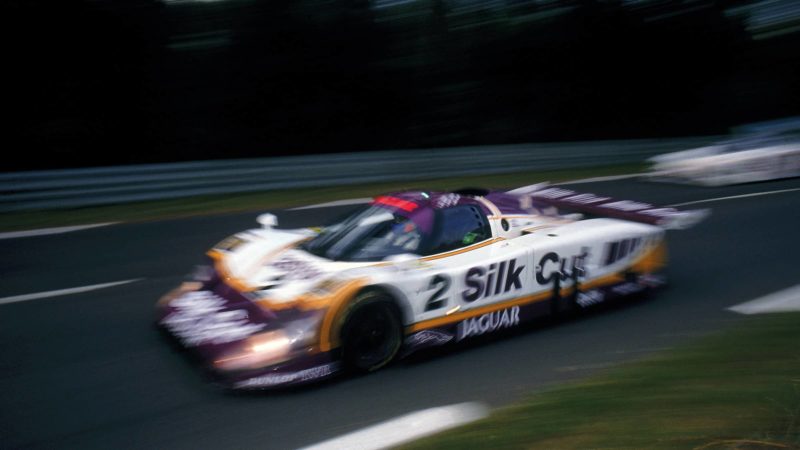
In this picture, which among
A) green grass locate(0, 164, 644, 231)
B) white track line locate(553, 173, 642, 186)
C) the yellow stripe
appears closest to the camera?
the yellow stripe

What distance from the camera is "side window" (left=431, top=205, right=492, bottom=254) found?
5.91m

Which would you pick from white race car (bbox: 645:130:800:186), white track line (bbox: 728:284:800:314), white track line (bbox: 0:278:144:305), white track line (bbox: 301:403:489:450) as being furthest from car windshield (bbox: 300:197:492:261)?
white race car (bbox: 645:130:800:186)

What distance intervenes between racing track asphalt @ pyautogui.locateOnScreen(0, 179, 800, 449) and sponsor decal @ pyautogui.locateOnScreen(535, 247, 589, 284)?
1.40 feet

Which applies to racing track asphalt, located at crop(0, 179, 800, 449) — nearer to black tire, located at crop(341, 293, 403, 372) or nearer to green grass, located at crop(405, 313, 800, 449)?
black tire, located at crop(341, 293, 403, 372)

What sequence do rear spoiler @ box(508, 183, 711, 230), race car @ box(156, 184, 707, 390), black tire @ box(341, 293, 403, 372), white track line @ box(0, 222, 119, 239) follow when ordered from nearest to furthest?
race car @ box(156, 184, 707, 390) < black tire @ box(341, 293, 403, 372) < rear spoiler @ box(508, 183, 711, 230) < white track line @ box(0, 222, 119, 239)

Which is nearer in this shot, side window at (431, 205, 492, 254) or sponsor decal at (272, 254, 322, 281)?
sponsor decal at (272, 254, 322, 281)

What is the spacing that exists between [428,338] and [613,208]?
8.15ft

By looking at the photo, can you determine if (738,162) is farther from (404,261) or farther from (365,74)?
(404,261)

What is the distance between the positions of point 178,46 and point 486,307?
11.7m

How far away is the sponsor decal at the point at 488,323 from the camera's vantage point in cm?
578

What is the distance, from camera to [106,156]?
1452 cm

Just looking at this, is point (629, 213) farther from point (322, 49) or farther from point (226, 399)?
point (322, 49)

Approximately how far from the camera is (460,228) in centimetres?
605

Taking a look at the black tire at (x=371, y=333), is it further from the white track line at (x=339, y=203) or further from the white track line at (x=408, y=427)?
the white track line at (x=339, y=203)
